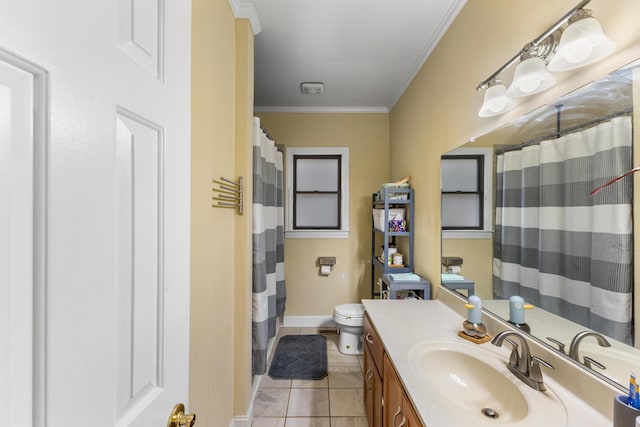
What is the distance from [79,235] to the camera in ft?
1.20

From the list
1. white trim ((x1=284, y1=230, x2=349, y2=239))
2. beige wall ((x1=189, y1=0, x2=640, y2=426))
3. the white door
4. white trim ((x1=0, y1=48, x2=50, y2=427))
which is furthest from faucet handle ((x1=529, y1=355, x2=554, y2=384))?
white trim ((x1=284, y1=230, x2=349, y2=239))

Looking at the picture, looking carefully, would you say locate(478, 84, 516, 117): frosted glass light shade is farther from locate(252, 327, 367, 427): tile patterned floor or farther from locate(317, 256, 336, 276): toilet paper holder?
locate(317, 256, 336, 276): toilet paper holder

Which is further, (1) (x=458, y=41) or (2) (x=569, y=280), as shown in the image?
(1) (x=458, y=41)

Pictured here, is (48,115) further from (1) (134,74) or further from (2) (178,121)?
(2) (178,121)

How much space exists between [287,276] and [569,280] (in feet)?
8.67

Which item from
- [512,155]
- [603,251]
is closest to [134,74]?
[603,251]

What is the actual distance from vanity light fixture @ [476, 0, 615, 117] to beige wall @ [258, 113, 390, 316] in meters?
1.92

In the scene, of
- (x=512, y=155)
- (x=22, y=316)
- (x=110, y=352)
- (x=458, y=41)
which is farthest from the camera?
(x=458, y=41)

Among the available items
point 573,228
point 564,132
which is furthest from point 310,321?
point 564,132

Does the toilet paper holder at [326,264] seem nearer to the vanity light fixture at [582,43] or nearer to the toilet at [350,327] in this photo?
the toilet at [350,327]

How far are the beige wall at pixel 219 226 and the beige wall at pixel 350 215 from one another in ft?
4.71

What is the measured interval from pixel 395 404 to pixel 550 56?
4.72 feet

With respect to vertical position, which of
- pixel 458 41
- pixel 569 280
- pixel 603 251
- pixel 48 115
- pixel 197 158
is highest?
pixel 458 41

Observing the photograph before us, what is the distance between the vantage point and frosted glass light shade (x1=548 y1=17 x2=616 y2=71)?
83 centimetres
